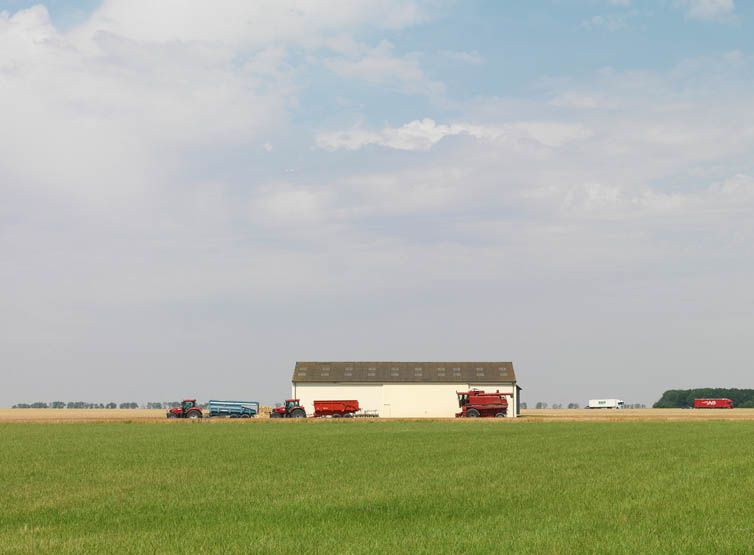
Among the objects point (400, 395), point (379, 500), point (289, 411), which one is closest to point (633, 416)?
point (400, 395)

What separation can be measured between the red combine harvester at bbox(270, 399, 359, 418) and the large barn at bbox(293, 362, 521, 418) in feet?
23.5

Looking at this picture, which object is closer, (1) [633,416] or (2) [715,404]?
(1) [633,416]

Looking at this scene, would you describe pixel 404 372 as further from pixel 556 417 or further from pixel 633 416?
pixel 633 416

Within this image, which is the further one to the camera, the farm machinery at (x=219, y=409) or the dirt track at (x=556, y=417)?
the farm machinery at (x=219, y=409)

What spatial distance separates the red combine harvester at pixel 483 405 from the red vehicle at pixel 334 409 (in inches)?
450

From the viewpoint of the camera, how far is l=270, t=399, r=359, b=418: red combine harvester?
83.5m

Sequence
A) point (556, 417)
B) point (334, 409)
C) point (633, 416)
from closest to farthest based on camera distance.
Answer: point (334, 409)
point (556, 417)
point (633, 416)

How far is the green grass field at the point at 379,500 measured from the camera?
1378cm

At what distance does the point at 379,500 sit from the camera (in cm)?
1852

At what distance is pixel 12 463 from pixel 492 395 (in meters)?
59.6

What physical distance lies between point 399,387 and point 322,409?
1221cm

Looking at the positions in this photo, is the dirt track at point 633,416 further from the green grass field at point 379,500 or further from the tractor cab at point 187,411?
the green grass field at point 379,500

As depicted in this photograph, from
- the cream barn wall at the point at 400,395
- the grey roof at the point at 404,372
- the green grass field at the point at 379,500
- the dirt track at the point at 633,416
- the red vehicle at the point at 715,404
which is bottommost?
the green grass field at the point at 379,500

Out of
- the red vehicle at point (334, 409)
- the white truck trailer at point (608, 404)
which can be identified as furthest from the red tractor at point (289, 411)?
the white truck trailer at point (608, 404)
